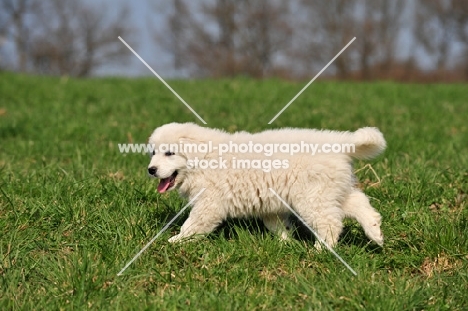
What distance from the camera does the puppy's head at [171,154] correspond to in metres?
3.68

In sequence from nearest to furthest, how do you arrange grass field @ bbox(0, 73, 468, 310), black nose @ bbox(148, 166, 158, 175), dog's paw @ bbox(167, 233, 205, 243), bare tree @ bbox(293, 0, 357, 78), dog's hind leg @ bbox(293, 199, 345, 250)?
grass field @ bbox(0, 73, 468, 310) → dog's hind leg @ bbox(293, 199, 345, 250) → dog's paw @ bbox(167, 233, 205, 243) → black nose @ bbox(148, 166, 158, 175) → bare tree @ bbox(293, 0, 357, 78)

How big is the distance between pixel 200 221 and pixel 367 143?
45.6 inches

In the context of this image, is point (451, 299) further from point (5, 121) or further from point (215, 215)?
point (5, 121)

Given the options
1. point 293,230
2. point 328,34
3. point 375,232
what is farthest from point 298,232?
point 328,34

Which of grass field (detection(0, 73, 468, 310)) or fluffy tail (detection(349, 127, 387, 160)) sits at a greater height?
fluffy tail (detection(349, 127, 387, 160))

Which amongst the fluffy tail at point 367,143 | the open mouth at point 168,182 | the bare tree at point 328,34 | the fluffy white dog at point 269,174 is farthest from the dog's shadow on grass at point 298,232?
the bare tree at point 328,34

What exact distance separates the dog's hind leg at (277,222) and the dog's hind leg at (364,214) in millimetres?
425

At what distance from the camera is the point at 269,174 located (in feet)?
11.7

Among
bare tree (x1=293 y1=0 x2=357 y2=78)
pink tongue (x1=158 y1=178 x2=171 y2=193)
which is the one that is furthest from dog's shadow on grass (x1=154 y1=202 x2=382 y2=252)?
bare tree (x1=293 y1=0 x2=357 y2=78)

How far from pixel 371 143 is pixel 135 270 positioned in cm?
162

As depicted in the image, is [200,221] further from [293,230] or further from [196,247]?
[293,230]

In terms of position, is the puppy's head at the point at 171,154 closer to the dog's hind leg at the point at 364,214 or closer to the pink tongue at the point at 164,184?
the pink tongue at the point at 164,184

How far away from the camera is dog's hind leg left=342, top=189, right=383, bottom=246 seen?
3.46 metres

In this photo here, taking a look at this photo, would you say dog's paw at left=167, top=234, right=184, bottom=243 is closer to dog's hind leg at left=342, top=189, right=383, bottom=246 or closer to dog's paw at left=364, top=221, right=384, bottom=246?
dog's hind leg at left=342, top=189, right=383, bottom=246
